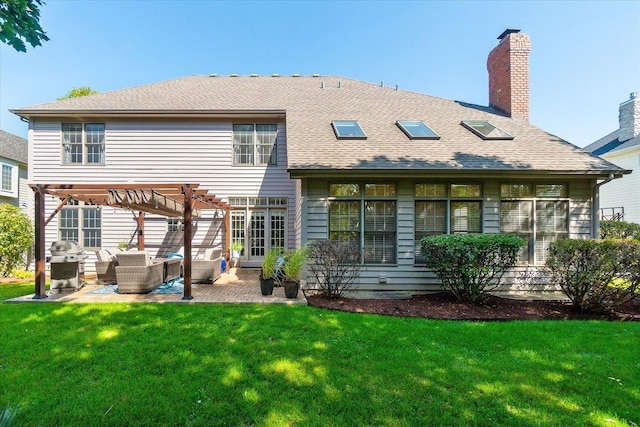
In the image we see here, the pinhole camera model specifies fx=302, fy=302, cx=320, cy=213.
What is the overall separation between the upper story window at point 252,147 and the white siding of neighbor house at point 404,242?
4142mm

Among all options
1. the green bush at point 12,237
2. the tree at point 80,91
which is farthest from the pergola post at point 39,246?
the tree at point 80,91

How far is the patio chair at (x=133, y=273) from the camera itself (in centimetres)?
646

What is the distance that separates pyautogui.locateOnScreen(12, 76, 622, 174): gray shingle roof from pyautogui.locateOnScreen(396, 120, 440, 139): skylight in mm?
195

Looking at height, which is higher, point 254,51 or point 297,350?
point 254,51

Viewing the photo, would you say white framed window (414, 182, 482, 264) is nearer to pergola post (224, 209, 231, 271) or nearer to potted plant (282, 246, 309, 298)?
potted plant (282, 246, 309, 298)

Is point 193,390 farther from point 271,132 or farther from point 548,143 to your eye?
point 548,143

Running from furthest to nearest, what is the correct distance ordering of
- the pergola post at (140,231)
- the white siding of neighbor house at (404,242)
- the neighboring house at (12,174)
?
1. the neighboring house at (12,174)
2. the pergola post at (140,231)
3. the white siding of neighbor house at (404,242)

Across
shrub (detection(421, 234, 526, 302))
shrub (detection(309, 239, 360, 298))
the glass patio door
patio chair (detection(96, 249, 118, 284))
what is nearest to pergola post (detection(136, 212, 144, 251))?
patio chair (detection(96, 249, 118, 284))

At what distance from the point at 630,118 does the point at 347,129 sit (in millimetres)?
18405

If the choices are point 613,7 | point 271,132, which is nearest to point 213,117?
point 271,132

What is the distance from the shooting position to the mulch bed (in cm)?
535

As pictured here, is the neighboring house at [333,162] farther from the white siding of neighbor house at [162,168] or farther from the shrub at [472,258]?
the shrub at [472,258]

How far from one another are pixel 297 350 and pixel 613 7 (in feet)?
39.4

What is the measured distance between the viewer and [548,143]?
8.30 m
